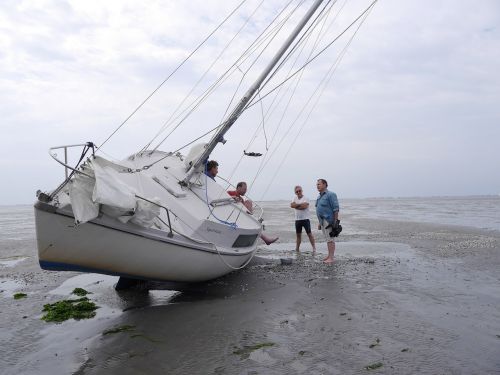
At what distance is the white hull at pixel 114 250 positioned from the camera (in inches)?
225

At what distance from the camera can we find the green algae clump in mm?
6695

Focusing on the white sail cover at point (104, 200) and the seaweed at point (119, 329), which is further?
the seaweed at point (119, 329)

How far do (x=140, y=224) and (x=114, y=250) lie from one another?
579 mm

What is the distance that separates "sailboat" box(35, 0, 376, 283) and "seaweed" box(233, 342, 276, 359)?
2.17 m

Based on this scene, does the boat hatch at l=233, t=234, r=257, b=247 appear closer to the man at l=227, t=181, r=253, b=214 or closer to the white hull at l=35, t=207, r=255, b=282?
the white hull at l=35, t=207, r=255, b=282

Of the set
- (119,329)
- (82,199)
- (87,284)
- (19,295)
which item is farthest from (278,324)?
(19,295)

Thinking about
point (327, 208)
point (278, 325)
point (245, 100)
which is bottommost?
point (278, 325)

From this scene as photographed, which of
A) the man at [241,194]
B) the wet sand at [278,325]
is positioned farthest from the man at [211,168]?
the wet sand at [278,325]

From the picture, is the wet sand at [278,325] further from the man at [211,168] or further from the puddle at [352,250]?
the man at [211,168]

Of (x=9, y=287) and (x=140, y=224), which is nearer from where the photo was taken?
(x=140, y=224)

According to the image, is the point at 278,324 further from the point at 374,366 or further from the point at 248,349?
the point at 374,366

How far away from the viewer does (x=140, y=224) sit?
6.02 m

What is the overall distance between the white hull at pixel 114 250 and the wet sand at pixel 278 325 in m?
0.74

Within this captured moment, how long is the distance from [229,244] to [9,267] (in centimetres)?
790
